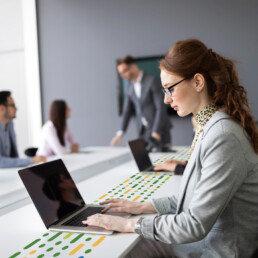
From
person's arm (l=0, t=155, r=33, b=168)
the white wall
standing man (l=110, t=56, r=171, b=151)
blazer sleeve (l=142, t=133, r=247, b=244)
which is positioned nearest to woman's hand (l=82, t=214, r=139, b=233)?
blazer sleeve (l=142, t=133, r=247, b=244)

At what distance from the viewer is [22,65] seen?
5.80 meters

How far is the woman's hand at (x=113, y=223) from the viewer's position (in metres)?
1.15

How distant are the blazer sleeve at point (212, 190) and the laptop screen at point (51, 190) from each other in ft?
1.49

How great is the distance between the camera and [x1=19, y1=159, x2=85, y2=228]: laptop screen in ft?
4.06

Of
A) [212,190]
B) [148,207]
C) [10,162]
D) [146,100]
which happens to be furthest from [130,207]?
[146,100]

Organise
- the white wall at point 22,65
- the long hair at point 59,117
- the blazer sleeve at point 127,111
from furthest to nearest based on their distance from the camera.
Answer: the white wall at point 22,65, the blazer sleeve at point 127,111, the long hair at point 59,117

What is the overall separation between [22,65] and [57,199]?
194 inches

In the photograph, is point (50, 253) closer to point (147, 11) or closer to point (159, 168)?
point (159, 168)

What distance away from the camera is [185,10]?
4.71 metres

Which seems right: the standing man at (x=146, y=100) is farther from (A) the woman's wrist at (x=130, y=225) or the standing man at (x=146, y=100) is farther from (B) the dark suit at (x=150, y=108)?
(A) the woman's wrist at (x=130, y=225)

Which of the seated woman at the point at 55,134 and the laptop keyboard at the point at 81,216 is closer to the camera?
the laptop keyboard at the point at 81,216

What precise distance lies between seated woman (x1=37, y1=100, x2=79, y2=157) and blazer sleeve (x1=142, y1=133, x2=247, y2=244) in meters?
2.52

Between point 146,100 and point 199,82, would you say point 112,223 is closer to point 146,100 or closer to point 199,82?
point 199,82

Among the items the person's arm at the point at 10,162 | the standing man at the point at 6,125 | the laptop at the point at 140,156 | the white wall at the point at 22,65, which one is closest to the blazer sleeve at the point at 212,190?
the laptop at the point at 140,156
